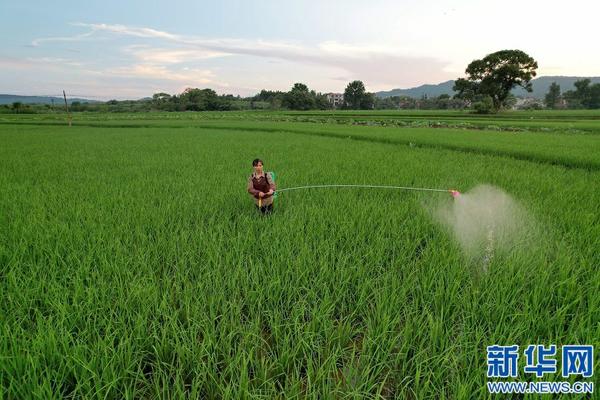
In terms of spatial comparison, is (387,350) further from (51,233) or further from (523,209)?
(523,209)

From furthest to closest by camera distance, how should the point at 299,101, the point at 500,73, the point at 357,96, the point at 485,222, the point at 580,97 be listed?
the point at 357,96, the point at 580,97, the point at 299,101, the point at 500,73, the point at 485,222

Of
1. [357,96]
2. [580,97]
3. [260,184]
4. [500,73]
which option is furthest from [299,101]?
[580,97]

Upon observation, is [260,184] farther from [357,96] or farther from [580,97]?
[580,97]

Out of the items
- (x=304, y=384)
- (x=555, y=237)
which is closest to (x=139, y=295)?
(x=304, y=384)

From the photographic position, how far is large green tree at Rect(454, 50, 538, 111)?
119 ft

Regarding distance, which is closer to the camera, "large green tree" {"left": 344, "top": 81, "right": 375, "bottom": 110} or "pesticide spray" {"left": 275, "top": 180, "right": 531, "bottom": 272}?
"pesticide spray" {"left": 275, "top": 180, "right": 531, "bottom": 272}

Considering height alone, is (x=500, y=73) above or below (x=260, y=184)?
above

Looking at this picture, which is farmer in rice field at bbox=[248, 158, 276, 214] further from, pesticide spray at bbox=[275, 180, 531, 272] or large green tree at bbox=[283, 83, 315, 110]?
large green tree at bbox=[283, 83, 315, 110]

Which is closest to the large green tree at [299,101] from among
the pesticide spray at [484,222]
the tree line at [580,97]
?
the tree line at [580,97]

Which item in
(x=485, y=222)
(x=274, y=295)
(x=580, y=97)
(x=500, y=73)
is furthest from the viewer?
(x=580, y=97)

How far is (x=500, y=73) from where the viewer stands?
37.2 metres

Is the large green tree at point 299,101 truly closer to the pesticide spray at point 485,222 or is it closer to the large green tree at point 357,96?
the large green tree at point 357,96

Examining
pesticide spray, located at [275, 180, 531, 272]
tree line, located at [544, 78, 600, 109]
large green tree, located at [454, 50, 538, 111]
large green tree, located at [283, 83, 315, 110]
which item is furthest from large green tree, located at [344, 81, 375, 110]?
pesticide spray, located at [275, 180, 531, 272]

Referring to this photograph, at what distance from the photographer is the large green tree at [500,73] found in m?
36.4
